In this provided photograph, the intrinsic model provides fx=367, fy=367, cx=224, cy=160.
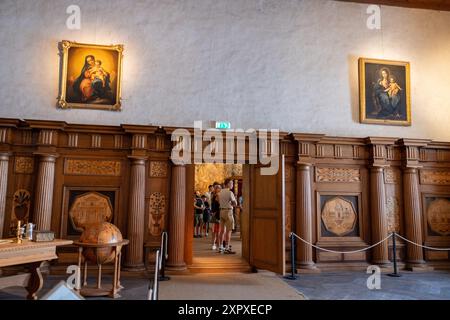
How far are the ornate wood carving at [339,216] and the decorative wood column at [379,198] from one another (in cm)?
56

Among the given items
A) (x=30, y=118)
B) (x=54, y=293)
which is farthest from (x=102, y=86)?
(x=54, y=293)

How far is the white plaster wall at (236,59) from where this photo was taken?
30.1 ft

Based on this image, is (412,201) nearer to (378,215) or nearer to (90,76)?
(378,215)

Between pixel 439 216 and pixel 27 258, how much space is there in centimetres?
995

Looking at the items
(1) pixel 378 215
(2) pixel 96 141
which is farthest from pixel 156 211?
(1) pixel 378 215

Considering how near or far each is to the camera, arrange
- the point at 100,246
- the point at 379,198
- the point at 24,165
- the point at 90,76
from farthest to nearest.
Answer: the point at 379,198
the point at 90,76
the point at 24,165
the point at 100,246

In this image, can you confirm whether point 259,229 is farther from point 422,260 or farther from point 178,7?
point 178,7

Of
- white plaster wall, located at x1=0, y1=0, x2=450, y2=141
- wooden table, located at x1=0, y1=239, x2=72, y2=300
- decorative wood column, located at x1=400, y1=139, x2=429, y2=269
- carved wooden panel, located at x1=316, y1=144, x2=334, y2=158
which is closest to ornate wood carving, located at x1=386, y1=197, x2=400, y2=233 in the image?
decorative wood column, located at x1=400, y1=139, x2=429, y2=269

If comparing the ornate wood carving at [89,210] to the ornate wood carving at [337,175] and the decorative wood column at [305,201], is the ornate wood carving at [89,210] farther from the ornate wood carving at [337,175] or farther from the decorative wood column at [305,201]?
the ornate wood carving at [337,175]

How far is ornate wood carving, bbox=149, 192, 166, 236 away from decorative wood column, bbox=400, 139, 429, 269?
6.42m

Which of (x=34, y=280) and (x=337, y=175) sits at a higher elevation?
(x=337, y=175)

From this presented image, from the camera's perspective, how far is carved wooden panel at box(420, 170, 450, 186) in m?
10.2

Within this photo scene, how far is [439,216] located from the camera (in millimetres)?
10070

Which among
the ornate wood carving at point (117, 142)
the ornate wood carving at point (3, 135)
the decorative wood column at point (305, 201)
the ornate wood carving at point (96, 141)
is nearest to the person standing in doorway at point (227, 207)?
the decorative wood column at point (305, 201)
